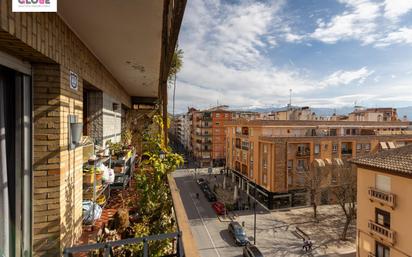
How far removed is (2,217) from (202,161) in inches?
1584

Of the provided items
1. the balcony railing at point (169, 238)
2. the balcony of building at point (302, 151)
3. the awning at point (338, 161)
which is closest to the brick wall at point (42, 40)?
the balcony railing at point (169, 238)

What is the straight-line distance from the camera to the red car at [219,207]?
22.0 m

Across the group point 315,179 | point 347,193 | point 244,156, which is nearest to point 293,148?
point 315,179

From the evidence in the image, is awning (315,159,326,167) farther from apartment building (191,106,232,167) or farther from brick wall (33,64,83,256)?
brick wall (33,64,83,256)

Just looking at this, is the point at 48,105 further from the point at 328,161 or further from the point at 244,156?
the point at 244,156

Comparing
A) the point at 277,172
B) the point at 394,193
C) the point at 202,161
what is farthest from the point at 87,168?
the point at 202,161

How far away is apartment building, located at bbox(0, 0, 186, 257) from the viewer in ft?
7.93

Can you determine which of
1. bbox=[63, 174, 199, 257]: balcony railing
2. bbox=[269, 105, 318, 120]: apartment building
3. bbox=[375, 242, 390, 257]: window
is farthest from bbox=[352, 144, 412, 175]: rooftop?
bbox=[269, 105, 318, 120]: apartment building

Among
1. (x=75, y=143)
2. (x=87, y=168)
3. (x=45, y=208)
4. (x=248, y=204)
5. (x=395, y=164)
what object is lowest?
(x=248, y=204)

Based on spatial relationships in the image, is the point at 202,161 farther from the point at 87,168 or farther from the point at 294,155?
the point at 87,168

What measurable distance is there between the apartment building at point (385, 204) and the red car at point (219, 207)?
11.3m

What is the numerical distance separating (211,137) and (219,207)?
67.1 ft

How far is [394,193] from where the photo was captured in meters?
11.0

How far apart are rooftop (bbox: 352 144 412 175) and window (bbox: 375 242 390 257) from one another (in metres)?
3.92
